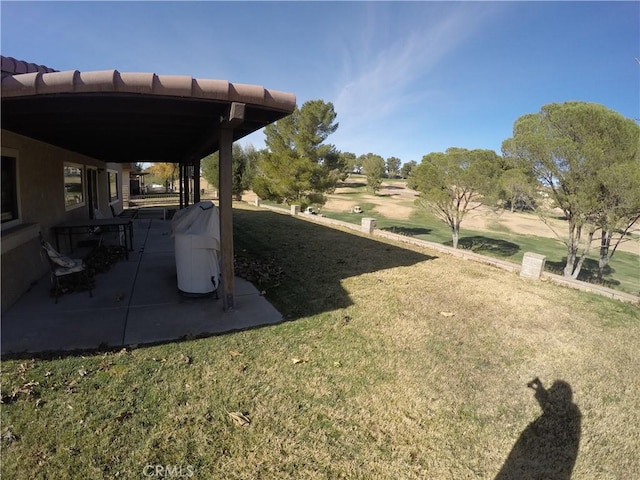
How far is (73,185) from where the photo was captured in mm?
9211

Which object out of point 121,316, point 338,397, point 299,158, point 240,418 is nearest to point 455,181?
point 299,158

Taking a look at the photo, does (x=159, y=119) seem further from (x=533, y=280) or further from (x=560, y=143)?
(x=560, y=143)

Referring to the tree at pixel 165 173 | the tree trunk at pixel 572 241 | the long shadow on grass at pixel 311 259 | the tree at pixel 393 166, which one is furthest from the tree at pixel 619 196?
the tree at pixel 393 166

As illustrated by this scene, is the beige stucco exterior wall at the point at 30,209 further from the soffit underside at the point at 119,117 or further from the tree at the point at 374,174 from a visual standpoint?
the tree at the point at 374,174

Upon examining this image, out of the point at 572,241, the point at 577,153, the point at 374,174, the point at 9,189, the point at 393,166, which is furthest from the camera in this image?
the point at 393,166

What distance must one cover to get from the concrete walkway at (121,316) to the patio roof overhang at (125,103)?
2476mm

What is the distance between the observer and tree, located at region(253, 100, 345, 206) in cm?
2158

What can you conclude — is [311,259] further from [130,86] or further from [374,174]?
[374,174]

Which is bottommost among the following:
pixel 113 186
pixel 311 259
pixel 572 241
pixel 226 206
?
pixel 311 259

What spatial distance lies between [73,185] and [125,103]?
6.69 metres

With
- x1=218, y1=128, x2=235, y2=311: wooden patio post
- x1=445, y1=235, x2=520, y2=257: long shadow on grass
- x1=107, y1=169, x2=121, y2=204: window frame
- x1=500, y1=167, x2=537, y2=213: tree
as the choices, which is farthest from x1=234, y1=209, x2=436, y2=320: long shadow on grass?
x1=445, y1=235, x2=520, y2=257: long shadow on grass

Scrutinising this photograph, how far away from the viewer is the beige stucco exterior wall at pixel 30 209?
4811 mm

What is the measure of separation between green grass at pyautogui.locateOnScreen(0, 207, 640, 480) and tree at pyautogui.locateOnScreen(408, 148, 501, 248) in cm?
1098

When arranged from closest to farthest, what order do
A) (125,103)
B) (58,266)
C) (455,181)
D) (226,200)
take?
(125,103) < (226,200) < (58,266) < (455,181)
